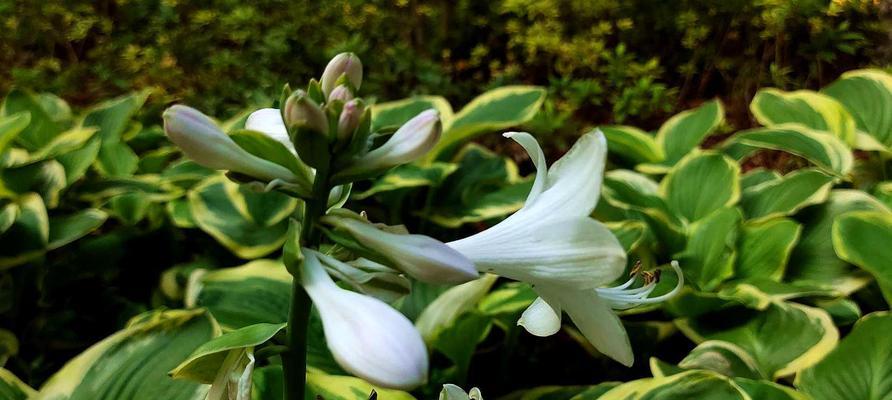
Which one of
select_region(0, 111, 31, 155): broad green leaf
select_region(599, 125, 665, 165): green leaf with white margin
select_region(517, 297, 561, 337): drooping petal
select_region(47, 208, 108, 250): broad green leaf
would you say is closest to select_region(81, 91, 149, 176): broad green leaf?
select_region(0, 111, 31, 155): broad green leaf

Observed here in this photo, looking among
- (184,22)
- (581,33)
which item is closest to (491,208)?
(581,33)

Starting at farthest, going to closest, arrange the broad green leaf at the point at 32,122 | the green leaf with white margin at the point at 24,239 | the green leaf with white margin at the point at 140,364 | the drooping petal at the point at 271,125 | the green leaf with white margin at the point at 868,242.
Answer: the broad green leaf at the point at 32,122 → the green leaf with white margin at the point at 24,239 → the green leaf with white margin at the point at 868,242 → the green leaf with white margin at the point at 140,364 → the drooping petal at the point at 271,125

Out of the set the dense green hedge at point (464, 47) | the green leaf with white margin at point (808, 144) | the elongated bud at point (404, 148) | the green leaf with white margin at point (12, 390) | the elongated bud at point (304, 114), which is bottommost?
the dense green hedge at point (464, 47)

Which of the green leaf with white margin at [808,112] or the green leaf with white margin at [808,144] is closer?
the green leaf with white margin at [808,144]

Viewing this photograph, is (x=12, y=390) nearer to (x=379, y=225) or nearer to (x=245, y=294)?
(x=245, y=294)

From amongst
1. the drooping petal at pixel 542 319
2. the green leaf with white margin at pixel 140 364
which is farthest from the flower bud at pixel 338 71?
the green leaf with white margin at pixel 140 364

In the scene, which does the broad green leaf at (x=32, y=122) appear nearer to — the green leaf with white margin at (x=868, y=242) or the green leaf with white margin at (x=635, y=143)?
the green leaf with white margin at (x=635, y=143)

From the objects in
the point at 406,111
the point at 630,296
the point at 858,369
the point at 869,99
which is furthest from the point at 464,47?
the point at 630,296

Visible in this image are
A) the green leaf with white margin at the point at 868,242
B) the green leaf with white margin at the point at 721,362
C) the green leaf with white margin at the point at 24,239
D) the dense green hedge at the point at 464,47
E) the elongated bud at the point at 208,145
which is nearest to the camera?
the elongated bud at the point at 208,145
